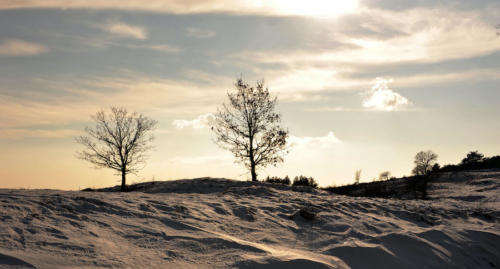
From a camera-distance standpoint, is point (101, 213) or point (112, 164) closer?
point (101, 213)

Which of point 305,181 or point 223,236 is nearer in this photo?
point 223,236

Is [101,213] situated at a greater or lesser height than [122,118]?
lesser

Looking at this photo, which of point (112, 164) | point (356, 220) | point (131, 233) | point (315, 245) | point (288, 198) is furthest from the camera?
point (112, 164)

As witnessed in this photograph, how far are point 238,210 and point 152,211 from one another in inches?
75.4

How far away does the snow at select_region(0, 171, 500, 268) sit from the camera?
459 centimetres

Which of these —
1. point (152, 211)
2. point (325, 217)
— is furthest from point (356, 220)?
point (152, 211)

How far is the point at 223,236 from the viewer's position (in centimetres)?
579

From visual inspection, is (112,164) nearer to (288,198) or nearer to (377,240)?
(288,198)

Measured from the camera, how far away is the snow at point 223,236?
4.59m

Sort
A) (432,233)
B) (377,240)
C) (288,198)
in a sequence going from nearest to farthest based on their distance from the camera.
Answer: (377,240) → (432,233) → (288,198)

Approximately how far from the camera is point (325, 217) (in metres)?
8.06

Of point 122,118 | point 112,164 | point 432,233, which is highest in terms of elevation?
point 122,118

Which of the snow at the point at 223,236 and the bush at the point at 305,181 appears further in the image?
the bush at the point at 305,181

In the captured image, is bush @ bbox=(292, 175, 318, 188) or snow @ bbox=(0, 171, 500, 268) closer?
snow @ bbox=(0, 171, 500, 268)
